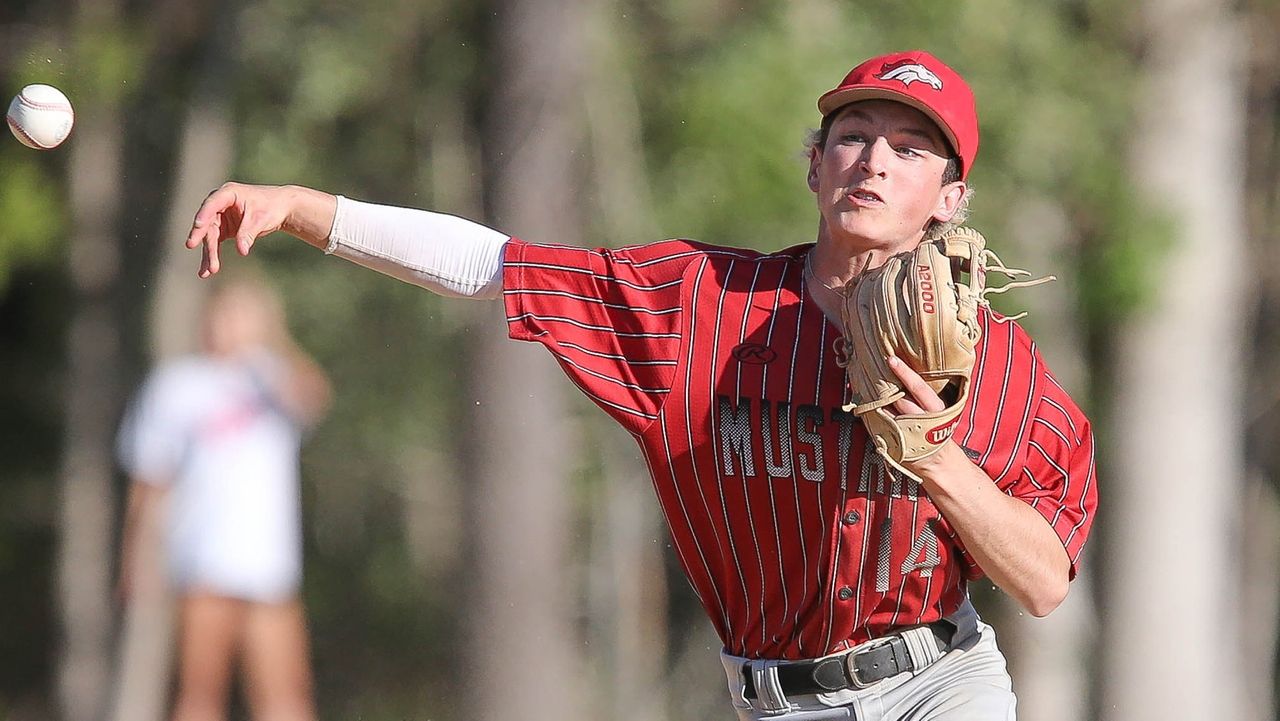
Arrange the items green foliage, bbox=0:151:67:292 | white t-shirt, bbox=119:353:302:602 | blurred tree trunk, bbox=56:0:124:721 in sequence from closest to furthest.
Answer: white t-shirt, bbox=119:353:302:602 → green foliage, bbox=0:151:67:292 → blurred tree trunk, bbox=56:0:124:721

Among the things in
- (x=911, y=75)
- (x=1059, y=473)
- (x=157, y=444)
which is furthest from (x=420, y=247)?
(x=157, y=444)

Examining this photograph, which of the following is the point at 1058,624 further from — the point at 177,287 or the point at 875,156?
the point at 875,156

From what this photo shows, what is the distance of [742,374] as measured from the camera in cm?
359

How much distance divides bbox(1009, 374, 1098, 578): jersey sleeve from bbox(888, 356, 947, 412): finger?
0.34 m

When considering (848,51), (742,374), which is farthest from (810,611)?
(848,51)

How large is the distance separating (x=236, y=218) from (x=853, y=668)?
1.48 metres

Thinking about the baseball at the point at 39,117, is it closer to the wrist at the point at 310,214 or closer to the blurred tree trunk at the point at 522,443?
the wrist at the point at 310,214

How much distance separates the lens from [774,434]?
355 cm

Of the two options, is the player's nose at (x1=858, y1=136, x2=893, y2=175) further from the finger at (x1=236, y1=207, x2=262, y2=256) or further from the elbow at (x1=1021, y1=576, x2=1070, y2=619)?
the finger at (x1=236, y1=207, x2=262, y2=256)

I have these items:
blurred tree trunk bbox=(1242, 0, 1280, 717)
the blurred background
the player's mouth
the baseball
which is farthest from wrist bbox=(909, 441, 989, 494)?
blurred tree trunk bbox=(1242, 0, 1280, 717)

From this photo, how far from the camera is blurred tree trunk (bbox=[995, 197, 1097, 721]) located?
44.2ft

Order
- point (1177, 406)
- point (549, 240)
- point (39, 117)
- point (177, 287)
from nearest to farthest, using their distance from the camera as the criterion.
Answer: point (39, 117), point (549, 240), point (1177, 406), point (177, 287)

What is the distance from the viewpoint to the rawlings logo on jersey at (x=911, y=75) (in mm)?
3599

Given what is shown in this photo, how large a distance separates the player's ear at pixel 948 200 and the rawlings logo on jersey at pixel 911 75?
0.23m
